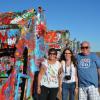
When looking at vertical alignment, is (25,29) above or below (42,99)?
above

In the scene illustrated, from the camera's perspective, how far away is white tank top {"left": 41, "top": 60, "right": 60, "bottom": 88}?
8188 mm

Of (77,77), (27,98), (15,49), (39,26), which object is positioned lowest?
(27,98)

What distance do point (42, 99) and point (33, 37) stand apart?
2031mm

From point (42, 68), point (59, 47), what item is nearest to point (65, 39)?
point (59, 47)

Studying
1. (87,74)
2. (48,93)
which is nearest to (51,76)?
(48,93)

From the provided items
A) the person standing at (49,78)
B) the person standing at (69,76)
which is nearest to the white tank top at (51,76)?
the person standing at (49,78)

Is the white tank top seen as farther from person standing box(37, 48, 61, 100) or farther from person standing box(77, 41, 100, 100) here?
person standing box(77, 41, 100, 100)

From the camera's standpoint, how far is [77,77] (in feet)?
26.7

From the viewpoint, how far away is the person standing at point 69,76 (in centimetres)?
814

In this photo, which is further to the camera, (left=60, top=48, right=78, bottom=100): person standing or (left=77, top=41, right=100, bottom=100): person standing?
(left=60, top=48, right=78, bottom=100): person standing

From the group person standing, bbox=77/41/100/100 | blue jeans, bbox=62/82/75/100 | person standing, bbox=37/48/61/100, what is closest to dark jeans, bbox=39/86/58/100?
person standing, bbox=37/48/61/100

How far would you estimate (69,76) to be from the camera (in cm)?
816

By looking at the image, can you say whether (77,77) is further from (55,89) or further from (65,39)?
(65,39)

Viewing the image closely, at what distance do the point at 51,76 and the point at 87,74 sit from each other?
101 centimetres
